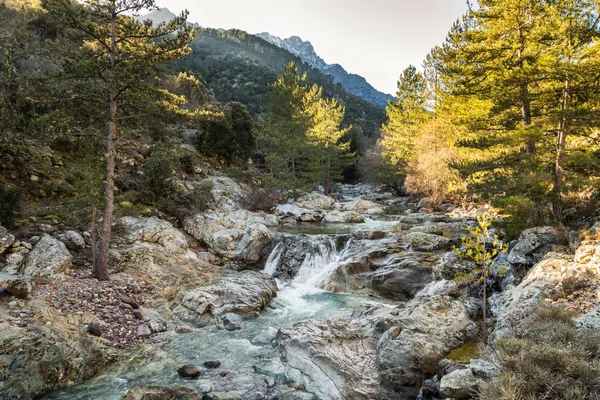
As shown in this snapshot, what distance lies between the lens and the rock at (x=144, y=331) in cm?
823

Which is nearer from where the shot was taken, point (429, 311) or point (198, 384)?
point (198, 384)

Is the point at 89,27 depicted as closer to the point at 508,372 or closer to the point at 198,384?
the point at 198,384

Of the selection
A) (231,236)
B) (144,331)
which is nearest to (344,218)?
(231,236)

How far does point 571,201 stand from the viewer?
12.6 metres

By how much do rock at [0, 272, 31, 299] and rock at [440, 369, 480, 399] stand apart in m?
9.19

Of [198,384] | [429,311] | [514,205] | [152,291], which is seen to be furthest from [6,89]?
[514,205]

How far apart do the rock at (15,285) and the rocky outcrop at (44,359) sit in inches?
62.4

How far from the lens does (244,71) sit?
79.8 meters

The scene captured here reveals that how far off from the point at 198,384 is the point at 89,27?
32.5 ft

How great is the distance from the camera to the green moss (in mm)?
6491

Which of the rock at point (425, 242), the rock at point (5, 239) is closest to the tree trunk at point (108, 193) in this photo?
the rock at point (5, 239)

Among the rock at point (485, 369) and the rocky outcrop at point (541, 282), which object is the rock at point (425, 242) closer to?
the rocky outcrop at point (541, 282)

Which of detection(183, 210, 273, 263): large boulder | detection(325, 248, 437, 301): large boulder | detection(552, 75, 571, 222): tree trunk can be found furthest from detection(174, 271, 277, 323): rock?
detection(552, 75, 571, 222): tree trunk

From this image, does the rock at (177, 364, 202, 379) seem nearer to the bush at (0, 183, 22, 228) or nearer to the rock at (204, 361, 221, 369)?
the rock at (204, 361, 221, 369)
